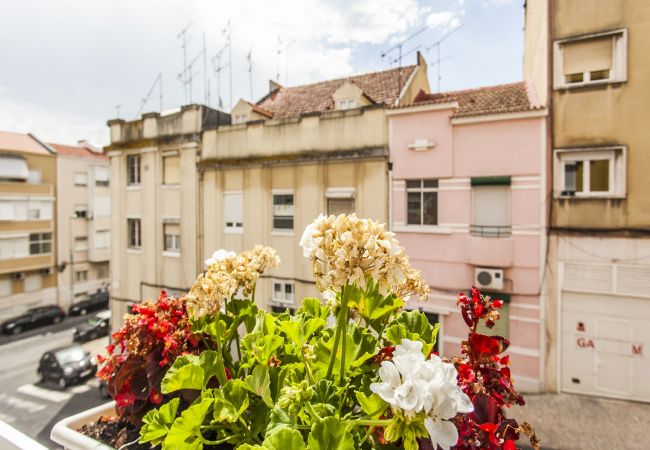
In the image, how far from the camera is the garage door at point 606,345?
3305 millimetres

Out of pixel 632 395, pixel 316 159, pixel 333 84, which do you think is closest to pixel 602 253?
pixel 632 395

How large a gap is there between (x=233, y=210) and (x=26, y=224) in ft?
26.3

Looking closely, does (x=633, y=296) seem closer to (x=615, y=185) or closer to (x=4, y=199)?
(x=615, y=185)

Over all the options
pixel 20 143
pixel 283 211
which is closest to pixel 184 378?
pixel 283 211

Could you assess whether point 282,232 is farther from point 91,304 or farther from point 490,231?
point 91,304

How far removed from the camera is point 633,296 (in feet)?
10.9

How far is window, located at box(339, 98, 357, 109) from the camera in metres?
4.80

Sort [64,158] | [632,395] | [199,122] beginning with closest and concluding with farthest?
1. [632,395]
2. [199,122]
3. [64,158]

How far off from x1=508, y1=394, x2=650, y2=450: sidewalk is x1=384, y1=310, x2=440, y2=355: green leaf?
96.6 inches

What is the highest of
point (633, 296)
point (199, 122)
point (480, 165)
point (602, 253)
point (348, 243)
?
point (199, 122)

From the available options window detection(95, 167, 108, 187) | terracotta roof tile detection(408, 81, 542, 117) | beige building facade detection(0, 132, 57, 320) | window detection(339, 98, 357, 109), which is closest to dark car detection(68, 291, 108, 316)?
beige building facade detection(0, 132, 57, 320)

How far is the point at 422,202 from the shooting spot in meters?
4.07

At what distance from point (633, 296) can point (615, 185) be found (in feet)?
3.33

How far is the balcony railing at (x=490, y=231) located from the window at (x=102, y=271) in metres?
11.5
